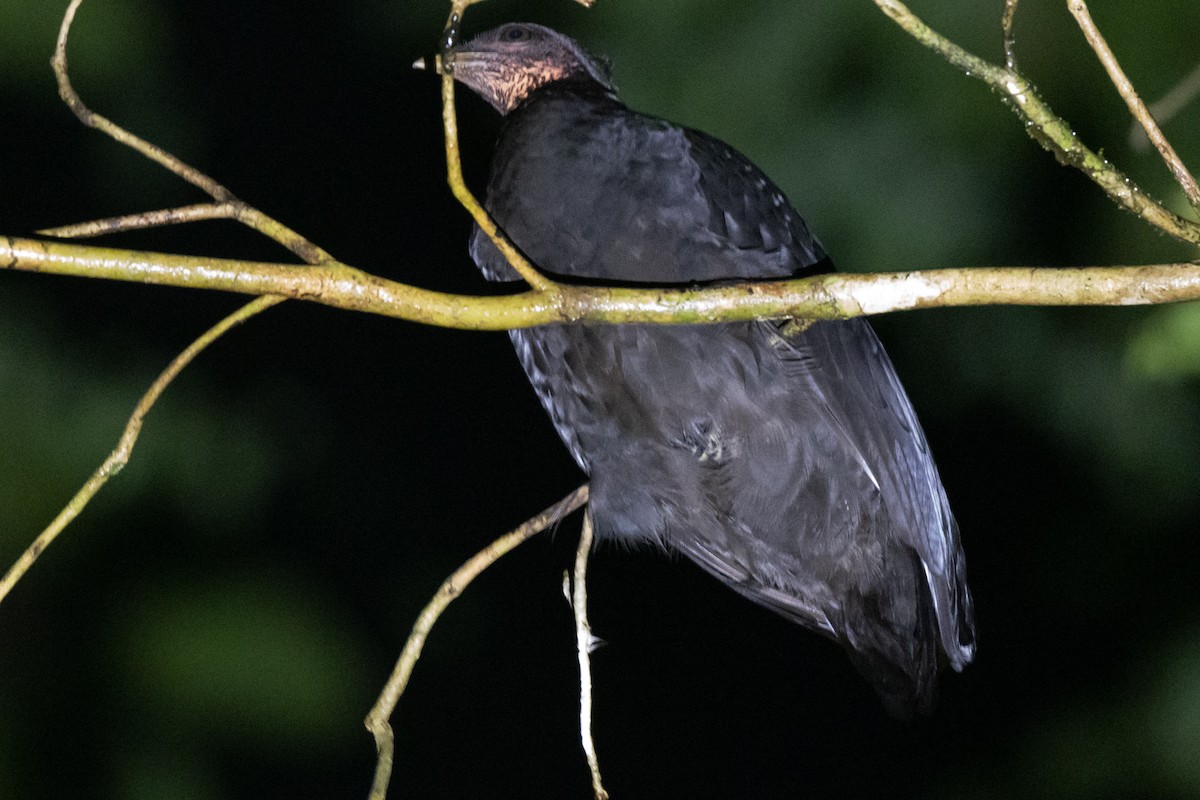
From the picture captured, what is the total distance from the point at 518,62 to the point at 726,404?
958 millimetres

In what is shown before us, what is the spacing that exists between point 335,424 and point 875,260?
1.90 meters

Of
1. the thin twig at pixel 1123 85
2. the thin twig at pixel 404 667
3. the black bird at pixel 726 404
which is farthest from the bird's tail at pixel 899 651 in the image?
the thin twig at pixel 1123 85

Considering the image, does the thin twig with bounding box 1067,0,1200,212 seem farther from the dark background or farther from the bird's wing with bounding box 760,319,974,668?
the dark background

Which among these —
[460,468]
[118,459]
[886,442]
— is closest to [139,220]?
[118,459]

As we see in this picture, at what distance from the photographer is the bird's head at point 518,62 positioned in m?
2.54

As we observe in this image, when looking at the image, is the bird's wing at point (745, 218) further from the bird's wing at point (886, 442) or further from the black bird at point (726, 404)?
the bird's wing at point (886, 442)

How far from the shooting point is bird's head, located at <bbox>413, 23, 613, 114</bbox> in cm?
254

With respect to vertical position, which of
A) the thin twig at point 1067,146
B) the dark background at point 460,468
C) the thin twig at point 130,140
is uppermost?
the thin twig at point 130,140

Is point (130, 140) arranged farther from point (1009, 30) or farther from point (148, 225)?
point (1009, 30)

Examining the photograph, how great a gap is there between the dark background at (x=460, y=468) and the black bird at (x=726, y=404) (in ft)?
4.63

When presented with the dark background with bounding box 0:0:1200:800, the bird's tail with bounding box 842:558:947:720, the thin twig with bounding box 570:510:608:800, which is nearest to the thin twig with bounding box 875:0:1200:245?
the thin twig with bounding box 570:510:608:800

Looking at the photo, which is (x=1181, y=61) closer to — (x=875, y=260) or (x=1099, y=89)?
(x=1099, y=89)

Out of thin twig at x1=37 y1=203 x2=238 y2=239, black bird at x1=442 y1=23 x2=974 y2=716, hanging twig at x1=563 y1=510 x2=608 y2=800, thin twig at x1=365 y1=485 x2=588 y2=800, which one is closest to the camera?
thin twig at x1=37 y1=203 x2=238 y2=239

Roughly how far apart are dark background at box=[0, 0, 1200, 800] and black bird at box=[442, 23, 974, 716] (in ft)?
4.63
